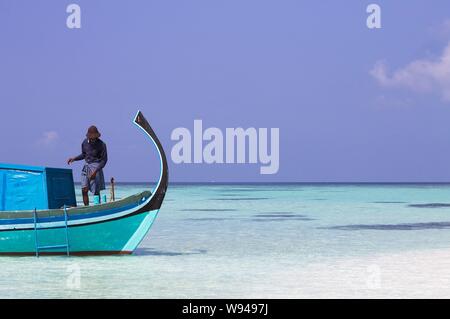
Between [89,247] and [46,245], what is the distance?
2.29 ft

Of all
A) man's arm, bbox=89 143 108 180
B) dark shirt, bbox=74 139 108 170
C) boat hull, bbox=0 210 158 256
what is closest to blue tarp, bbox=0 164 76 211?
boat hull, bbox=0 210 158 256

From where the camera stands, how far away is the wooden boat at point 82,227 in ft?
43.3

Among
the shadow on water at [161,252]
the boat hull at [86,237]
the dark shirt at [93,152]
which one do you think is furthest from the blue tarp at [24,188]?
the shadow on water at [161,252]

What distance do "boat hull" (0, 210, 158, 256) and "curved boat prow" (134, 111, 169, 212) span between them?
0.48 ft

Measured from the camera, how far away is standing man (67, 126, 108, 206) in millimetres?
13398

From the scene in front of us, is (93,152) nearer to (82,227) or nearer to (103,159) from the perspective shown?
(103,159)

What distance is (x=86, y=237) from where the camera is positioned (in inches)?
530

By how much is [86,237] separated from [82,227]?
0.21 meters

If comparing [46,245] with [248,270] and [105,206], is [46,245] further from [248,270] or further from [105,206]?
[248,270]

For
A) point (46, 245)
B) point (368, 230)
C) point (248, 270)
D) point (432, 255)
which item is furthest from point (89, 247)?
point (368, 230)

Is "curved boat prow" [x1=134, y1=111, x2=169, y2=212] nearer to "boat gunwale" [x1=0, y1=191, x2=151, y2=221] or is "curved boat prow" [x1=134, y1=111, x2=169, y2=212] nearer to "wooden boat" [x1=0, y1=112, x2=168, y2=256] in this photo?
"wooden boat" [x1=0, y1=112, x2=168, y2=256]

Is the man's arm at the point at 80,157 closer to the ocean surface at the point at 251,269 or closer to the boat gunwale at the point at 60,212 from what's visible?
the boat gunwale at the point at 60,212

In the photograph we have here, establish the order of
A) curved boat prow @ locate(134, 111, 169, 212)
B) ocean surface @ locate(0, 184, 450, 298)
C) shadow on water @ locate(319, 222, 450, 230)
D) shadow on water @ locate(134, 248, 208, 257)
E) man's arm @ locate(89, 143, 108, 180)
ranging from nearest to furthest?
ocean surface @ locate(0, 184, 450, 298)
curved boat prow @ locate(134, 111, 169, 212)
man's arm @ locate(89, 143, 108, 180)
shadow on water @ locate(134, 248, 208, 257)
shadow on water @ locate(319, 222, 450, 230)

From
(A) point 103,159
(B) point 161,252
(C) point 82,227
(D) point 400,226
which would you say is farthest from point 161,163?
(D) point 400,226
